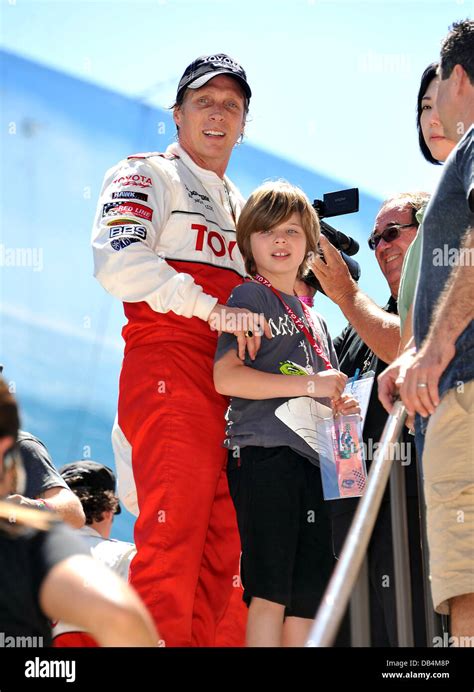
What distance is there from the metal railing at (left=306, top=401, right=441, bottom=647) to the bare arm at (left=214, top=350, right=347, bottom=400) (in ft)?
1.14

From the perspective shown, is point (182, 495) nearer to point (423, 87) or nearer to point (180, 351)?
point (180, 351)

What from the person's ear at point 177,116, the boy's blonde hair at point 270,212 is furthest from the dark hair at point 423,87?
the person's ear at point 177,116

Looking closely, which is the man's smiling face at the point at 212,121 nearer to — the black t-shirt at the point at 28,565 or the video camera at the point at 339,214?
the video camera at the point at 339,214

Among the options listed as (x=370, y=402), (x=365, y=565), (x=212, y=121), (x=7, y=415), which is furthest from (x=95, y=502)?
(x=7, y=415)

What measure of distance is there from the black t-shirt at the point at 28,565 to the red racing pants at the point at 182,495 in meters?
1.08

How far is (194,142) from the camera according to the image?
3.16 metres

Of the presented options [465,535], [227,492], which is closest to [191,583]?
[227,492]

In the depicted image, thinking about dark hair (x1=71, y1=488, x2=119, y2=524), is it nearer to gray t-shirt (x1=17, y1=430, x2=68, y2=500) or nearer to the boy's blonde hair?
gray t-shirt (x1=17, y1=430, x2=68, y2=500)

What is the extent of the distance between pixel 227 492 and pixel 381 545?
0.51m

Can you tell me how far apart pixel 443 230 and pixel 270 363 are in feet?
2.43

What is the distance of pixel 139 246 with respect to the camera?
284cm

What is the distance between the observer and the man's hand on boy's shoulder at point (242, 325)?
2770mm

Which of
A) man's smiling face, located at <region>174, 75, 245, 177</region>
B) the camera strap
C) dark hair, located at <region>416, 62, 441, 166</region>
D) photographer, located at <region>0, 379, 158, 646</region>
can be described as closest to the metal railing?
photographer, located at <region>0, 379, 158, 646</region>
